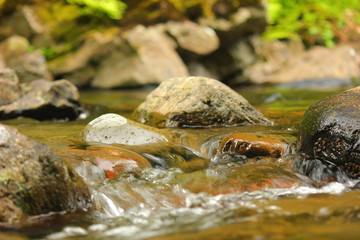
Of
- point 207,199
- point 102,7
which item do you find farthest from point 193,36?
point 207,199

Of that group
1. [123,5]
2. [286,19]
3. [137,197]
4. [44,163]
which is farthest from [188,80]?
[286,19]

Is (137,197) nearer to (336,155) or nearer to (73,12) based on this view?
(336,155)

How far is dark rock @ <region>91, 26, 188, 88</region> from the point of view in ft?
32.0

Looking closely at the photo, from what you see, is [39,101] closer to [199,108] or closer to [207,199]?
[199,108]

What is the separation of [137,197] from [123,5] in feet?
29.5

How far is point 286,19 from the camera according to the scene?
14.9 meters

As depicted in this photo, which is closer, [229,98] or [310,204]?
[310,204]

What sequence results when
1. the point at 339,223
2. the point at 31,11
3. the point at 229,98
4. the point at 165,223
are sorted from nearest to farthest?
the point at 339,223
the point at 165,223
the point at 229,98
the point at 31,11

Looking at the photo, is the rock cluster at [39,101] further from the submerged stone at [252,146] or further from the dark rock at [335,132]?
the dark rock at [335,132]

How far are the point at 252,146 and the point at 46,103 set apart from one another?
3007 millimetres

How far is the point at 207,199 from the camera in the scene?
2.68 m

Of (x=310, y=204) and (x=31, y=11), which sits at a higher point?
(x=31, y=11)

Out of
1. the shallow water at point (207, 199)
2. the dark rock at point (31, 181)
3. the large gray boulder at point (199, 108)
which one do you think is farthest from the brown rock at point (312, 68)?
the dark rock at point (31, 181)

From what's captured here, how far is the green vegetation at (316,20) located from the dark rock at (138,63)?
5664 mm
